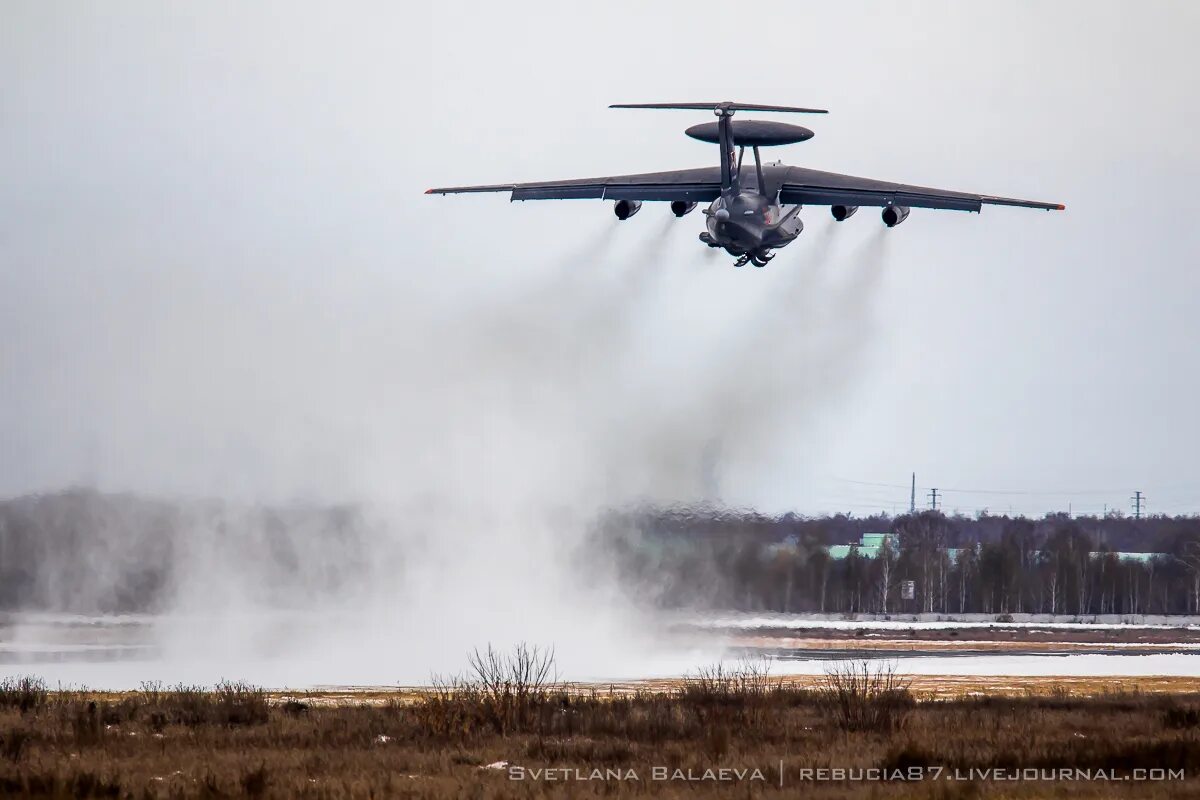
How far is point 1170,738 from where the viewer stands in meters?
24.3

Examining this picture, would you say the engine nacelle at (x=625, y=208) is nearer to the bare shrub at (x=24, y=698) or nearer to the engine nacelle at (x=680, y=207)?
the engine nacelle at (x=680, y=207)

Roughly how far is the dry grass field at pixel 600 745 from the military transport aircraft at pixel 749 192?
16899 mm

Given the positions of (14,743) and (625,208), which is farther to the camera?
(625,208)

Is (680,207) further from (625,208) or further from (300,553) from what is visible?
(300,553)

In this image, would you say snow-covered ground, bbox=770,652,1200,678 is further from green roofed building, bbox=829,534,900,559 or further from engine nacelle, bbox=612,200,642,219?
green roofed building, bbox=829,534,900,559

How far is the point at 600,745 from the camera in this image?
2355 centimetres

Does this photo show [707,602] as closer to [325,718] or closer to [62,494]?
[62,494]

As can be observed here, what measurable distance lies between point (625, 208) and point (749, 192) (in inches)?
176

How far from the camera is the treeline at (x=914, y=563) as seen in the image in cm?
5406

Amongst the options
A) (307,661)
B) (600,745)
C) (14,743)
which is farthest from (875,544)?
(14,743)

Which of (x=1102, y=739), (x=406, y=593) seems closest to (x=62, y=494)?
(x=406, y=593)

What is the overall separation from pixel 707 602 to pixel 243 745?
32.0m

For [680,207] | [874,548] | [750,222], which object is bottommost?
[874,548]

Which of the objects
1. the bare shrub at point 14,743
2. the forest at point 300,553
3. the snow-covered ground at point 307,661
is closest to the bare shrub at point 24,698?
the bare shrub at point 14,743
